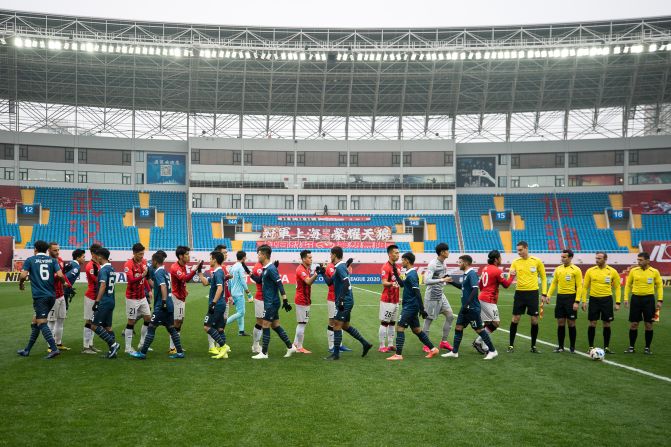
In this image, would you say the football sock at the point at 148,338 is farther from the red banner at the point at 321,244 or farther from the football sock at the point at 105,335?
the red banner at the point at 321,244

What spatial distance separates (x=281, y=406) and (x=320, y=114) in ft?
170

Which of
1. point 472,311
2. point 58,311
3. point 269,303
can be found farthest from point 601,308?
point 58,311

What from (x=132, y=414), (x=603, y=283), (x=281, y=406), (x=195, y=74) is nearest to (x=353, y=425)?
(x=281, y=406)

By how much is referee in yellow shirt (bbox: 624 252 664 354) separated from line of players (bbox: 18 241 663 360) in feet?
0.07

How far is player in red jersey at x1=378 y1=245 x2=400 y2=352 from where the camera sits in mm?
12727

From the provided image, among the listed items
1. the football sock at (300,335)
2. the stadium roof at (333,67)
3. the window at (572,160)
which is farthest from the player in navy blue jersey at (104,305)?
the window at (572,160)

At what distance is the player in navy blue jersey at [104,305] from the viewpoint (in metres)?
11.9

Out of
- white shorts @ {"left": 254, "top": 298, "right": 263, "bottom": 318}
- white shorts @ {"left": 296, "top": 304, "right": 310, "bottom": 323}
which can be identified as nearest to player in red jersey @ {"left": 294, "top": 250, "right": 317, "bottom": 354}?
white shorts @ {"left": 296, "top": 304, "right": 310, "bottom": 323}

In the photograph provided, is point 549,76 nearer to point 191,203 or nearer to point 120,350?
point 191,203

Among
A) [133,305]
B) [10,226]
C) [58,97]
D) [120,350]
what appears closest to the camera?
[133,305]

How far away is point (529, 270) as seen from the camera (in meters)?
13.4

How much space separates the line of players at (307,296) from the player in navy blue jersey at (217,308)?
23mm

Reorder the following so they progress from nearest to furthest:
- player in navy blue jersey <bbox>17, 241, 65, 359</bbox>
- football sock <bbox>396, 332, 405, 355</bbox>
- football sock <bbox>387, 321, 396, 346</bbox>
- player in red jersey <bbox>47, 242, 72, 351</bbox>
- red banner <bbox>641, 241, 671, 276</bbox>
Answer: player in navy blue jersey <bbox>17, 241, 65, 359</bbox>
football sock <bbox>396, 332, 405, 355</bbox>
player in red jersey <bbox>47, 242, 72, 351</bbox>
football sock <bbox>387, 321, 396, 346</bbox>
red banner <bbox>641, 241, 671, 276</bbox>

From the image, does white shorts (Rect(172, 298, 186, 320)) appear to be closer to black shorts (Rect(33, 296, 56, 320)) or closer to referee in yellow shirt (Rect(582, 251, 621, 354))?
black shorts (Rect(33, 296, 56, 320))
